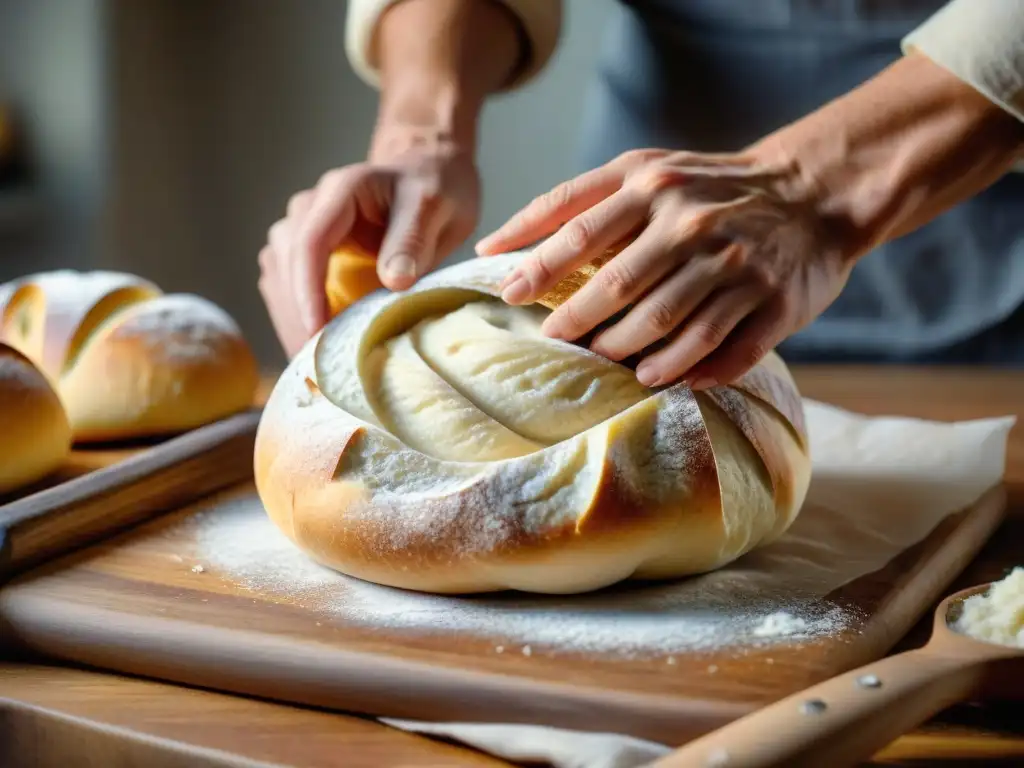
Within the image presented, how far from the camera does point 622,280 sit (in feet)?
3.24

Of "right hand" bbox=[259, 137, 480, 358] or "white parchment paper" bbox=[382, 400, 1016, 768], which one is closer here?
"white parchment paper" bbox=[382, 400, 1016, 768]

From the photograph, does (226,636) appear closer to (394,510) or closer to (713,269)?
(394,510)

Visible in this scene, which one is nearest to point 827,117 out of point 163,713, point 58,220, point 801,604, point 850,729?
point 801,604

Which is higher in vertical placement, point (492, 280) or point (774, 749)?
point (492, 280)

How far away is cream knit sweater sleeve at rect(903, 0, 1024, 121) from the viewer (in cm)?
117

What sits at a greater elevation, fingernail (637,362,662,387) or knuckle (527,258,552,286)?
knuckle (527,258,552,286)

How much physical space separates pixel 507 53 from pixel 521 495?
1.13 metres

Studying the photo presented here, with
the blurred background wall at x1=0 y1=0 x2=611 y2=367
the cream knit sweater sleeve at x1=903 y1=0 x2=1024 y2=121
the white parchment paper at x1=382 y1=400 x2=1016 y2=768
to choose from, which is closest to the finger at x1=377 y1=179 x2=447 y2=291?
the white parchment paper at x1=382 y1=400 x2=1016 y2=768

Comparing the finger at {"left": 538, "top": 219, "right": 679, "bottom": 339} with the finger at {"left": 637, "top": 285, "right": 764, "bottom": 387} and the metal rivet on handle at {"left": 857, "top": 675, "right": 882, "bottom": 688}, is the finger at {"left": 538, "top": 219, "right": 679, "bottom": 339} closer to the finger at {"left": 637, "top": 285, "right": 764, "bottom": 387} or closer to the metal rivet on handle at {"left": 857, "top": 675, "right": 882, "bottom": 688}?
the finger at {"left": 637, "top": 285, "right": 764, "bottom": 387}

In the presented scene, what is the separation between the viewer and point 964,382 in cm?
176

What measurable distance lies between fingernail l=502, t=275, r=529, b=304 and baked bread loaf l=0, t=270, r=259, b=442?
0.70 meters

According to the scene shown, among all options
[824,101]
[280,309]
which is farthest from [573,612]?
[824,101]

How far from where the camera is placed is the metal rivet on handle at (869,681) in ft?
2.32

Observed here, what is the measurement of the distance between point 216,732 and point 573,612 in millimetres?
296
